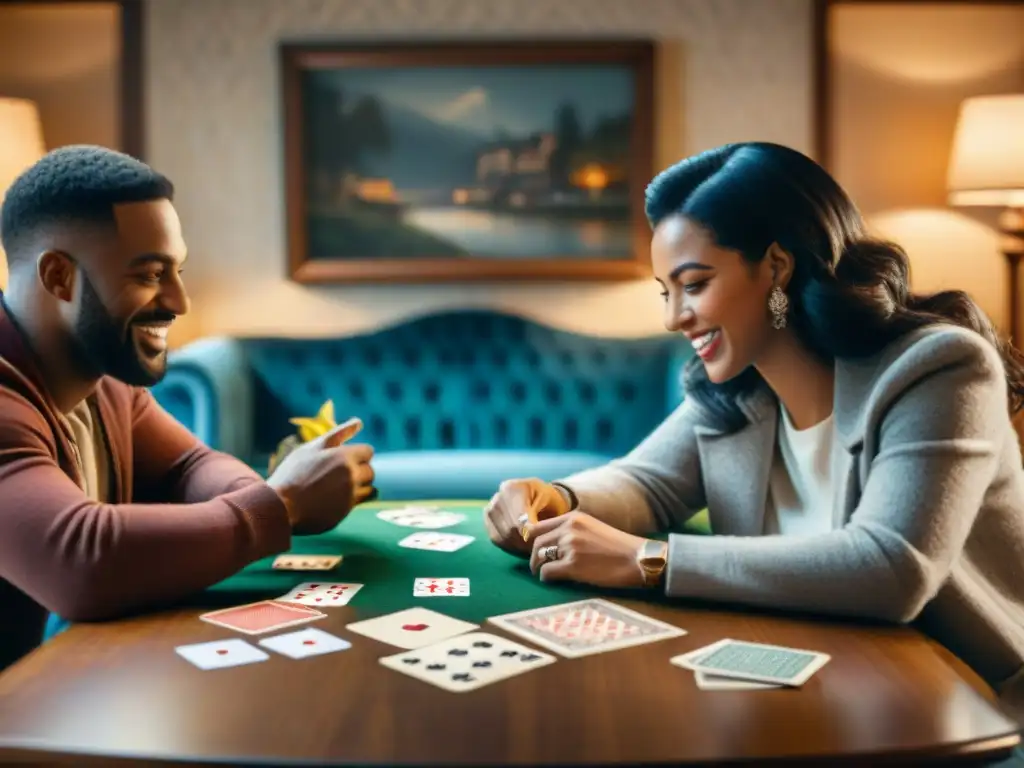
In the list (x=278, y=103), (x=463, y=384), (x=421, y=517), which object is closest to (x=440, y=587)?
(x=421, y=517)

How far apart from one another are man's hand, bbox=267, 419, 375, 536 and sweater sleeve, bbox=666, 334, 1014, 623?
58 cm

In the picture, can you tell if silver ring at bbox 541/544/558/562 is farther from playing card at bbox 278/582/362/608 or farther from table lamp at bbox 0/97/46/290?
table lamp at bbox 0/97/46/290

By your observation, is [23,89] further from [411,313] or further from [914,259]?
[914,259]

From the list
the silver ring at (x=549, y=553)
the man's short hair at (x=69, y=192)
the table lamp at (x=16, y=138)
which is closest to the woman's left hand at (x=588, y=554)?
the silver ring at (x=549, y=553)

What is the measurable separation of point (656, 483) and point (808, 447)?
Answer: 0.34 meters

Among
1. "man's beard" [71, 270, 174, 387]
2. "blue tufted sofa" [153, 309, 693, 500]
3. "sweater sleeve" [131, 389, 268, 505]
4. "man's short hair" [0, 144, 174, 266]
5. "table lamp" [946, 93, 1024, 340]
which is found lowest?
"blue tufted sofa" [153, 309, 693, 500]

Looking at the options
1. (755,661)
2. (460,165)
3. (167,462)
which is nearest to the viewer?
(755,661)

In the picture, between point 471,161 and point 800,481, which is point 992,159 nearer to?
point 471,161

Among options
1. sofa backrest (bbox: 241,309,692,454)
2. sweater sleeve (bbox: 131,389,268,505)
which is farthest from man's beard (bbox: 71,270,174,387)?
sofa backrest (bbox: 241,309,692,454)

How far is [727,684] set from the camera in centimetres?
119

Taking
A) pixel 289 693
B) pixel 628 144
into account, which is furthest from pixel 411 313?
pixel 289 693

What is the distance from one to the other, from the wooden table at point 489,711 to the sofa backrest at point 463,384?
11.7 feet

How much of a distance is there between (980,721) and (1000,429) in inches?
23.7

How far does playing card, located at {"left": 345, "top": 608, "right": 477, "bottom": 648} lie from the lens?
53.0 inches
